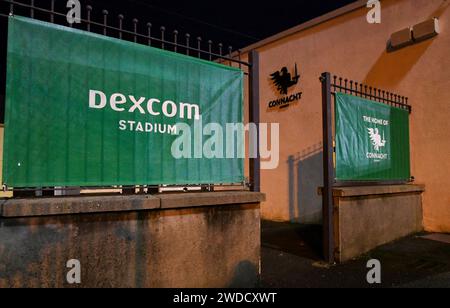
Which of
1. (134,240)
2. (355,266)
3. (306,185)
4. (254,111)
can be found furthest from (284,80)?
(134,240)

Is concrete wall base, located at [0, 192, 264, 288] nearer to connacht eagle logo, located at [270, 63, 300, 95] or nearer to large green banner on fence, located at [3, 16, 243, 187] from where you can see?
large green banner on fence, located at [3, 16, 243, 187]

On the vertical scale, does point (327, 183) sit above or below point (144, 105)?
below

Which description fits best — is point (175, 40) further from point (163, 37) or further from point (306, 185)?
point (306, 185)

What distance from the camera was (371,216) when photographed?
20.0 feet

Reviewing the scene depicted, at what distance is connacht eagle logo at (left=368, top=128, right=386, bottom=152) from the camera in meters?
6.57

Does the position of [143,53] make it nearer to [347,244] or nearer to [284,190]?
[347,244]

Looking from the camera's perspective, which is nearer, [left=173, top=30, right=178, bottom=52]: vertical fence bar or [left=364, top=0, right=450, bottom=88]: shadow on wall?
[left=173, top=30, right=178, bottom=52]: vertical fence bar

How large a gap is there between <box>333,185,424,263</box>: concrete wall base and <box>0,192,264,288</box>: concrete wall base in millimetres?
1907

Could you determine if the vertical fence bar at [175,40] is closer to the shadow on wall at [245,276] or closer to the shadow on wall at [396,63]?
the shadow on wall at [245,276]

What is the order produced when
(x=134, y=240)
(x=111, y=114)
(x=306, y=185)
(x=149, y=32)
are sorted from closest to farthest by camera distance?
(x=134, y=240), (x=111, y=114), (x=149, y=32), (x=306, y=185)

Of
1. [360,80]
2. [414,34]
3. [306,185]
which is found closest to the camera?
[414,34]

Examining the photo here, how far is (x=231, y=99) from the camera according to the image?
443cm

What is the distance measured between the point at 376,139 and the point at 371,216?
150 centimetres

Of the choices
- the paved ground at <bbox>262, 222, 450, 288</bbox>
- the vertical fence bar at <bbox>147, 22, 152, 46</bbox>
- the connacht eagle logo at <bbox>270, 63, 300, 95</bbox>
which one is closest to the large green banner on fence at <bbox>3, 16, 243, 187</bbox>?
the vertical fence bar at <bbox>147, 22, 152, 46</bbox>
